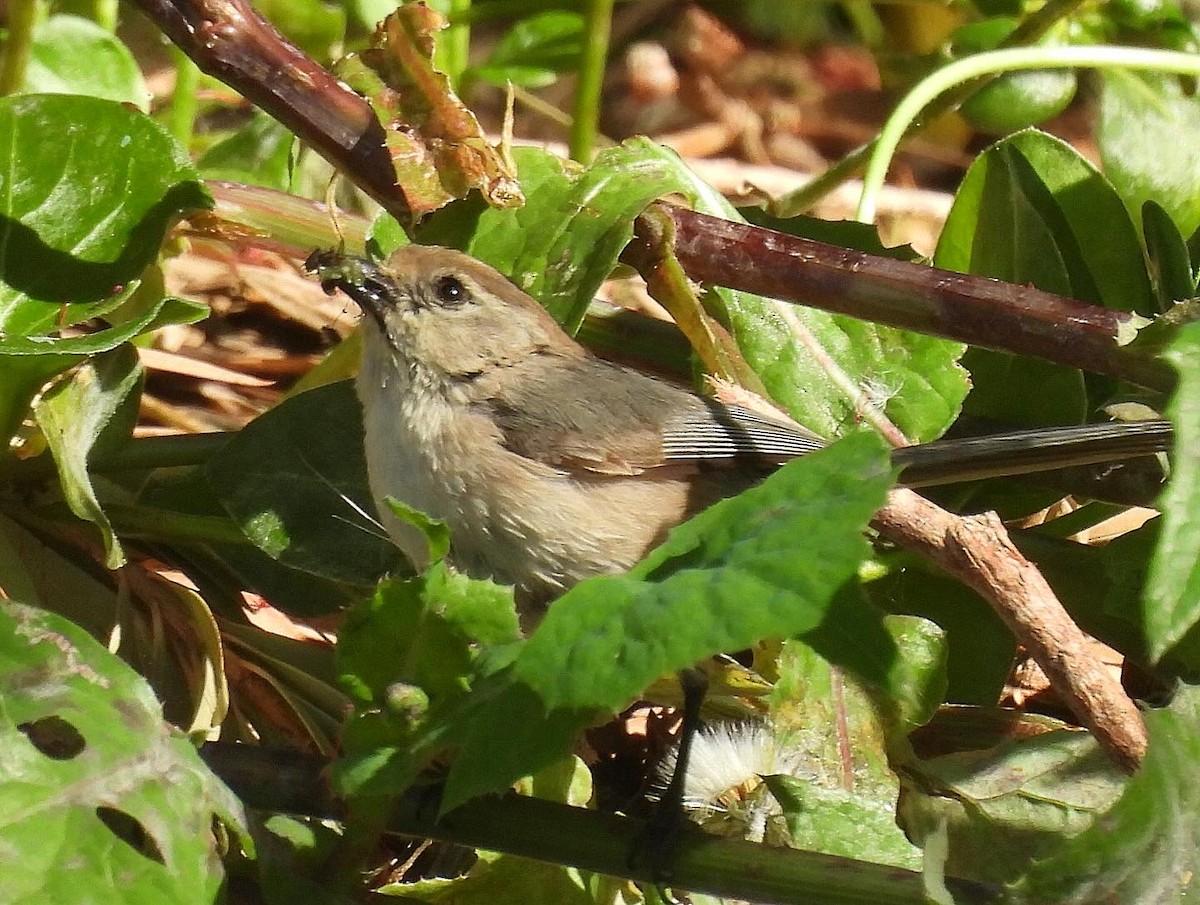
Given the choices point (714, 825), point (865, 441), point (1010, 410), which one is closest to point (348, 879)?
point (714, 825)

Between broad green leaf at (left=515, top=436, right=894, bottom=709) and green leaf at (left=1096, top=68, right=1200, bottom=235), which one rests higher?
green leaf at (left=1096, top=68, right=1200, bottom=235)

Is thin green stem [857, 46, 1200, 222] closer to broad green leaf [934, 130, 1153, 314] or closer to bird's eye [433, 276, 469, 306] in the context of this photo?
broad green leaf [934, 130, 1153, 314]

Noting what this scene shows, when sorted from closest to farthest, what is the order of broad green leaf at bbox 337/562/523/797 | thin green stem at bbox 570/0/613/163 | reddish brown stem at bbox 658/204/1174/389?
1. broad green leaf at bbox 337/562/523/797
2. reddish brown stem at bbox 658/204/1174/389
3. thin green stem at bbox 570/0/613/163

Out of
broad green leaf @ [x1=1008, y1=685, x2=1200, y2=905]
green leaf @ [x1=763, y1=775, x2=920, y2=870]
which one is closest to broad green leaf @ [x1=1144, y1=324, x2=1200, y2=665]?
broad green leaf @ [x1=1008, y1=685, x2=1200, y2=905]

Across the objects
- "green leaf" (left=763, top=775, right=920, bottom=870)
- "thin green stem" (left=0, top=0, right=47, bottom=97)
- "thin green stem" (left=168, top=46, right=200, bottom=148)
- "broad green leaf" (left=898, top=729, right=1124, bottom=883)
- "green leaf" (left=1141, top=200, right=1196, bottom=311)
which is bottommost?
"broad green leaf" (left=898, top=729, right=1124, bottom=883)

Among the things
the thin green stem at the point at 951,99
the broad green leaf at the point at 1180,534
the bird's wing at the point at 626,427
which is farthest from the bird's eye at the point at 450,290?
the broad green leaf at the point at 1180,534

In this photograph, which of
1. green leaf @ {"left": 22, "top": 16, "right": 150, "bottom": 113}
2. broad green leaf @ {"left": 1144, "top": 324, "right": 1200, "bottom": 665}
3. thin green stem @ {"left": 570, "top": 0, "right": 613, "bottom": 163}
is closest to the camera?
broad green leaf @ {"left": 1144, "top": 324, "right": 1200, "bottom": 665}

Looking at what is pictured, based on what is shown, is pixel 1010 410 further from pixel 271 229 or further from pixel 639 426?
pixel 271 229

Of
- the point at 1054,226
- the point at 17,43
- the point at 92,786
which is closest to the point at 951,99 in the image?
the point at 1054,226
